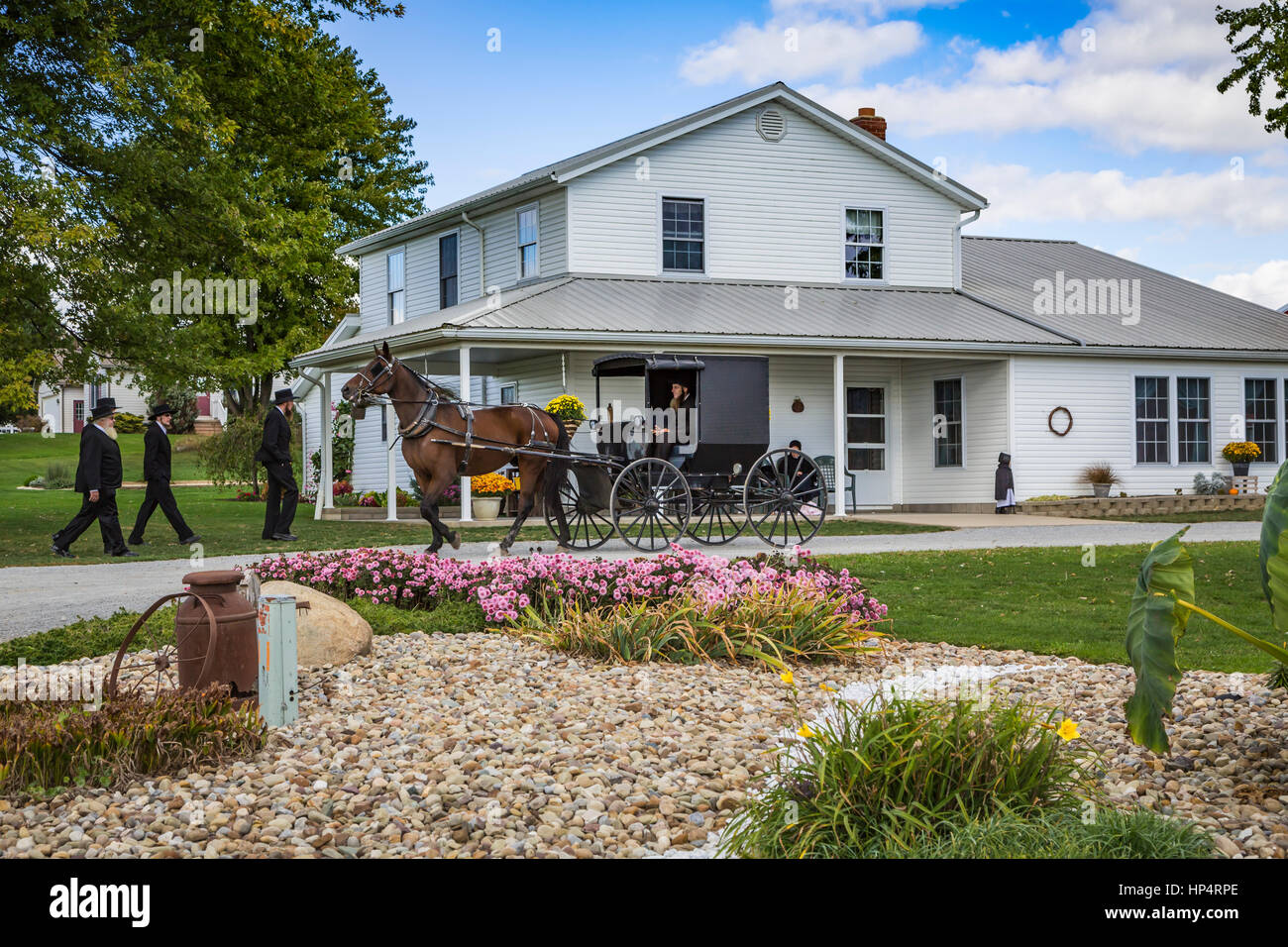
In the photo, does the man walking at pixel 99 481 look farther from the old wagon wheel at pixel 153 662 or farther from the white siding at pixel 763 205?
the white siding at pixel 763 205

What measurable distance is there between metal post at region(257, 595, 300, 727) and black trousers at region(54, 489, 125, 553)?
1072 cm

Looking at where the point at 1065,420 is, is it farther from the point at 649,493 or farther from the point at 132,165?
the point at 132,165

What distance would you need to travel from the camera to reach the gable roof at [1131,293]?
25.0 m

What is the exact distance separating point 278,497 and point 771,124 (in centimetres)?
1289

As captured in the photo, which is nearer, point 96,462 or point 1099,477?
point 96,462

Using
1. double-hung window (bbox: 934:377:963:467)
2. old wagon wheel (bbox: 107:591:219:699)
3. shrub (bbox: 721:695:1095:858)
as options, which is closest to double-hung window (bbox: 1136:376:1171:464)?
double-hung window (bbox: 934:377:963:467)

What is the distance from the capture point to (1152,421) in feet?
81.0

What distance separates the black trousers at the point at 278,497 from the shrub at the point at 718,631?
392 inches

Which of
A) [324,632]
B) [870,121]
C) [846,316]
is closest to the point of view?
[324,632]

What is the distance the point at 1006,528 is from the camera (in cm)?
1867

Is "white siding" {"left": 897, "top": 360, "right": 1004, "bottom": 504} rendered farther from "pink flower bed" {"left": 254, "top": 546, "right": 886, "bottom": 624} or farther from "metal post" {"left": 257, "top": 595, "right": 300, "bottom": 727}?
"metal post" {"left": 257, "top": 595, "right": 300, "bottom": 727}

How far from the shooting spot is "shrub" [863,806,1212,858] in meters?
3.72

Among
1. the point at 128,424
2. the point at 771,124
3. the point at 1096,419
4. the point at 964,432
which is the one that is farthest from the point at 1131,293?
the point at 128,424
